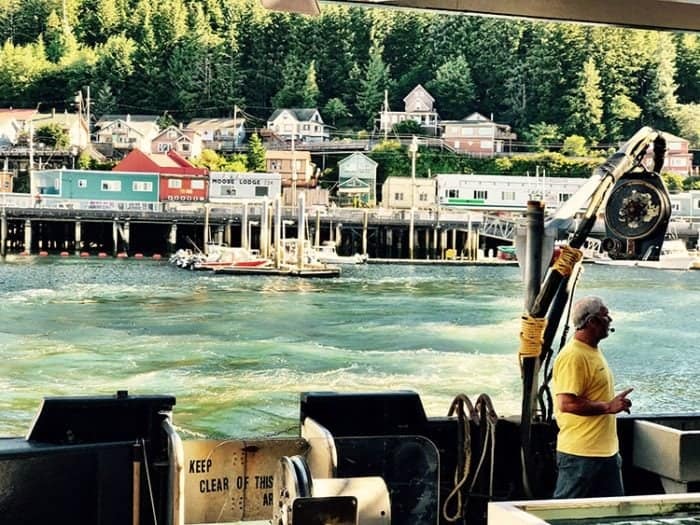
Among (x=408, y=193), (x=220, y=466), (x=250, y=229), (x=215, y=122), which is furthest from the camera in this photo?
(x=215, y=122)

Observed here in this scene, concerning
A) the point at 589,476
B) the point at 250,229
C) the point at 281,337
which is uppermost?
the point at 589,476

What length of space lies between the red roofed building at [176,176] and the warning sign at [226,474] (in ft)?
147

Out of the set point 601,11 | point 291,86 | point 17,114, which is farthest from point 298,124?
point 601,11

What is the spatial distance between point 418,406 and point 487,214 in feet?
145

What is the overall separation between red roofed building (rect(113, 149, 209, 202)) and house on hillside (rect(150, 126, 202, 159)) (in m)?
0.64

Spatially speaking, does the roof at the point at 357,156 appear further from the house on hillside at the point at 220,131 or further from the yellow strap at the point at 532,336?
the yellow strap at the point at 532,336

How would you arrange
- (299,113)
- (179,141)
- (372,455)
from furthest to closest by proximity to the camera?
(179,141), (299,113), (372,455)

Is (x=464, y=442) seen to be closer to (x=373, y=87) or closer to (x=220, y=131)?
(x=373, y=87)

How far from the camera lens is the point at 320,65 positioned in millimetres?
47250

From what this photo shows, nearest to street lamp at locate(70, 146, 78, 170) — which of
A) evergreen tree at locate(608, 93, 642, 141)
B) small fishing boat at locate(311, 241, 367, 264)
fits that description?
small fishing boat at locate(311, 241, 367, 264)

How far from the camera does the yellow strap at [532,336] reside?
2926mm

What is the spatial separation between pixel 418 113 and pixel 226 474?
4474 cm

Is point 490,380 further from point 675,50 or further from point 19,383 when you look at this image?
point 675,50

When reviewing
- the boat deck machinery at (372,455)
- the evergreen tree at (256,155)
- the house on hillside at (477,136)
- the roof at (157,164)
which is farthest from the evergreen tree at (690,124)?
the boat deck machinery at (372,455)
